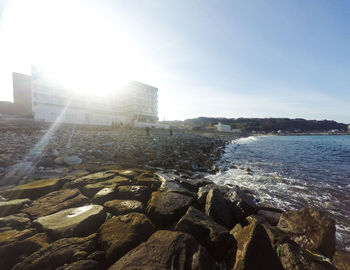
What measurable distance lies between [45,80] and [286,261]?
148 feet

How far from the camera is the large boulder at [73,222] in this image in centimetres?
217

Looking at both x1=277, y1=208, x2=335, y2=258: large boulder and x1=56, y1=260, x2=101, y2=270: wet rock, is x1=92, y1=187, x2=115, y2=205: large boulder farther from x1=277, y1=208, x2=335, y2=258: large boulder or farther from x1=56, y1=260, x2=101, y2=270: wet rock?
x1=277, y1=208, x2=335, y2=258: large boulder

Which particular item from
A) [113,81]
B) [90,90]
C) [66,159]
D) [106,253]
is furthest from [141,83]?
[106,253]

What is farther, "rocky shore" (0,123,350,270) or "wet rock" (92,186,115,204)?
"wet rock" (92,186,115,204)

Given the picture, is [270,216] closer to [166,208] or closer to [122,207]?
[166,208]

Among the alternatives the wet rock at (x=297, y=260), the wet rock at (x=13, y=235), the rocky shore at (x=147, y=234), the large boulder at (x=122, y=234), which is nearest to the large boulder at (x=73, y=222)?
the rocky shore at (x=147, y=234)

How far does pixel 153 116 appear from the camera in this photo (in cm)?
5778

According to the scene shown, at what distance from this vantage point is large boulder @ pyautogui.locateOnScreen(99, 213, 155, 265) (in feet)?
6.12

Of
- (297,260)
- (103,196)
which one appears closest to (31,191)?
(103,196)

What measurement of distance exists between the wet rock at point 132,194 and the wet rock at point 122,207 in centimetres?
39

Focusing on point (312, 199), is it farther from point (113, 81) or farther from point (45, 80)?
point (113, 81)

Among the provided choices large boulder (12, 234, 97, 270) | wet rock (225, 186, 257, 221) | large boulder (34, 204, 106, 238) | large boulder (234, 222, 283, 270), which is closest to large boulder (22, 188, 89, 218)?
large boulder (34, 204, 106, 238)

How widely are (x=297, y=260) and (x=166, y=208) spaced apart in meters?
1.95

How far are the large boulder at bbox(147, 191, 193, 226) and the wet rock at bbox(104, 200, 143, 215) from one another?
0.24 meters
